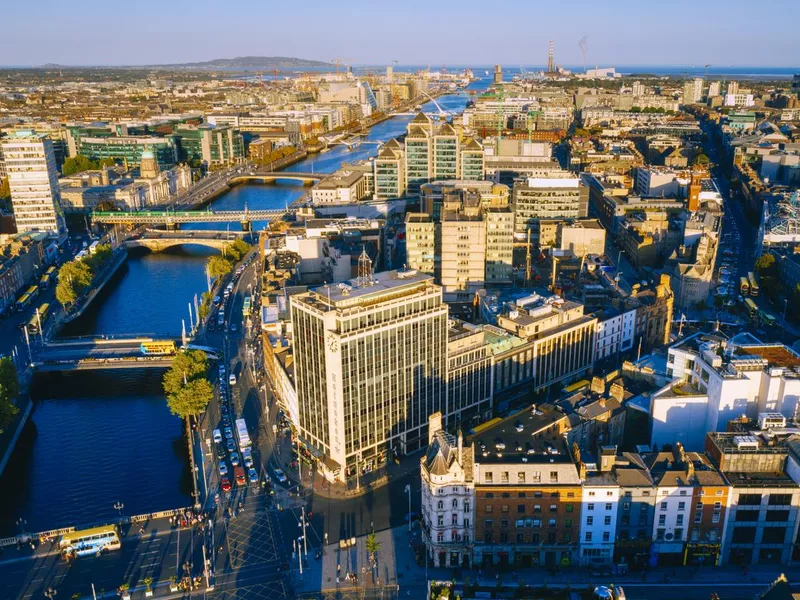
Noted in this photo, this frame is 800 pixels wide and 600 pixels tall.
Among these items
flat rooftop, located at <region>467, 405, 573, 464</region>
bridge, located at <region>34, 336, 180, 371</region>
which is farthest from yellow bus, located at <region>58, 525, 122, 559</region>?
bridge, located at <region>34, 336, 180, 371</region>

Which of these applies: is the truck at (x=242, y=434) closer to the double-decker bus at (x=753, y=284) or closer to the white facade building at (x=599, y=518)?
the white facade building at (x=599, y=518)

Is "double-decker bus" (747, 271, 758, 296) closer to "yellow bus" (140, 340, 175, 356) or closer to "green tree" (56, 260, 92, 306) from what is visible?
"yellow bus" (140, 340, 175, 356)

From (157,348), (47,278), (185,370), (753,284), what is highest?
(753,284)

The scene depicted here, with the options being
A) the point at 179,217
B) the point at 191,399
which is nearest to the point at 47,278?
the point at 179,217

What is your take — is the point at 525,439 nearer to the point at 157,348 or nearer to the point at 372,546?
the point at 372,546

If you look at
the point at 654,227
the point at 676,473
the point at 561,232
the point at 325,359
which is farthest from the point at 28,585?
the point at 654,227

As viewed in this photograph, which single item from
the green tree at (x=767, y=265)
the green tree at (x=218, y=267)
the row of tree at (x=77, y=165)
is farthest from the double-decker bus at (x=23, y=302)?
the green tree at (x=767, y=265)

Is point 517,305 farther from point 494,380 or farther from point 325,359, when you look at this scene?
point 325,359
